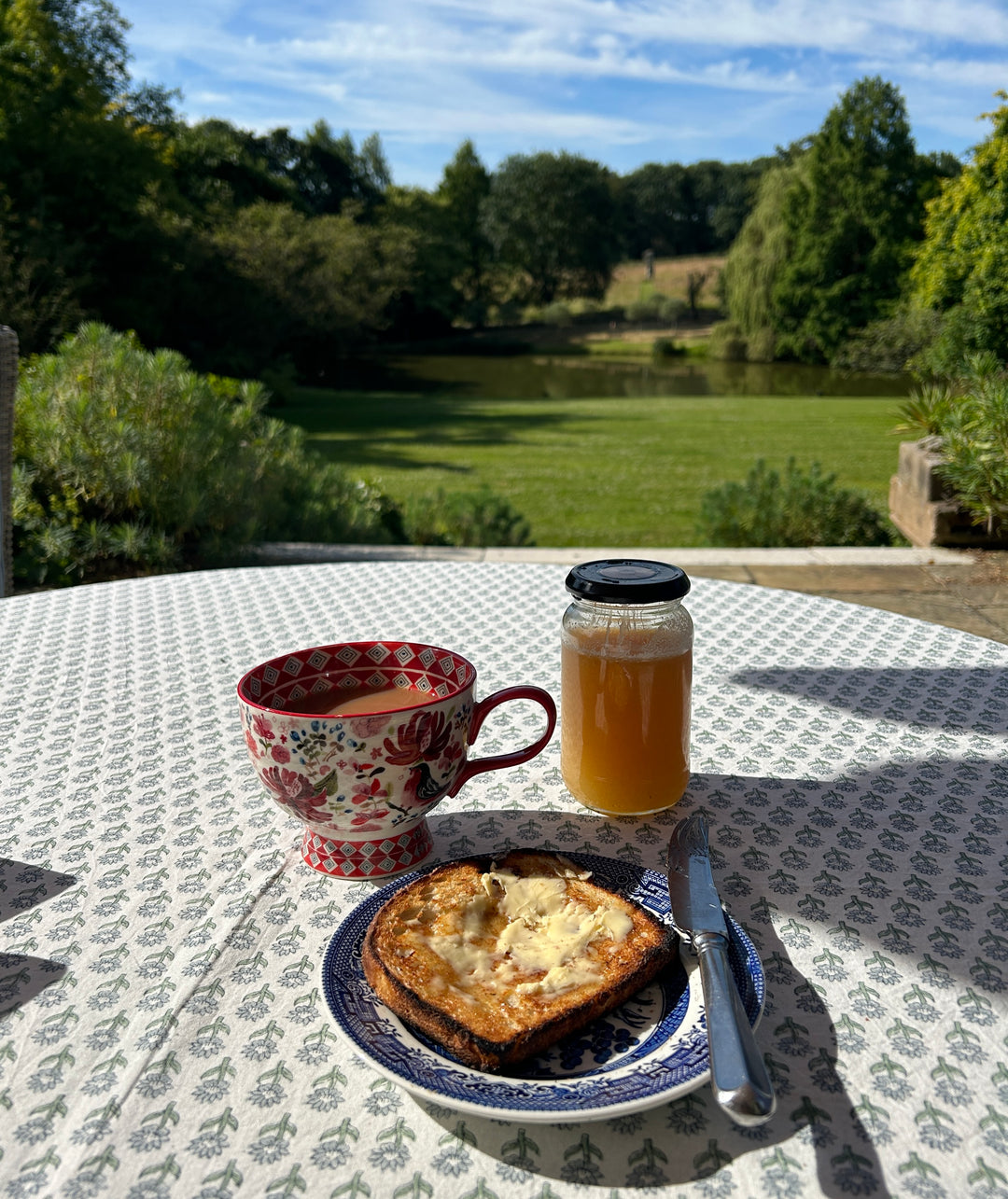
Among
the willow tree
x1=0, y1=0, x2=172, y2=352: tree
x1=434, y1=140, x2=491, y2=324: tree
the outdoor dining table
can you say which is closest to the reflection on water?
the willow tree

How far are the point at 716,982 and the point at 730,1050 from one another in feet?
0.25

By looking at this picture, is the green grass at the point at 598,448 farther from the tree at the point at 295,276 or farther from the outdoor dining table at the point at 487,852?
the outdoor dining table at the point at 487,852

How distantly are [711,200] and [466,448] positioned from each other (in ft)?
146

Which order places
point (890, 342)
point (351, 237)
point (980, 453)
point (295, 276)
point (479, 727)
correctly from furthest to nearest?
point (890, 342) → point (351, 237) → point (295, 276) → point (980, 453) → point (479, 727)

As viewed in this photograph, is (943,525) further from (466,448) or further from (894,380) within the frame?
(894,380)

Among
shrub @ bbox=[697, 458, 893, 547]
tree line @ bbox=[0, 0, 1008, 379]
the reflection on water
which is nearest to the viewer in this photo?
shrub @ bbox=[697, 458, 893, 547]

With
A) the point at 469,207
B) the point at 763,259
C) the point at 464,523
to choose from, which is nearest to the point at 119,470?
the point at 464,523

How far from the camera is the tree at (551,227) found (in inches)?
1937

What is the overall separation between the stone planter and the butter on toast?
225 inches

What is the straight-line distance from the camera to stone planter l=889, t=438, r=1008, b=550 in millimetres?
5824

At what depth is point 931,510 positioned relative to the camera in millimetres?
5895

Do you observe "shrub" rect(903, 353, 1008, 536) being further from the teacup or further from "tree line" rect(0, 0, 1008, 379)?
"tree line" rect(0, 0, 1008, 379)

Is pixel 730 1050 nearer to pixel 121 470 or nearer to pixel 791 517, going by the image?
pixel 121 470

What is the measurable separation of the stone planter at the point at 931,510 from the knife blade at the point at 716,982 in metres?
5.58
